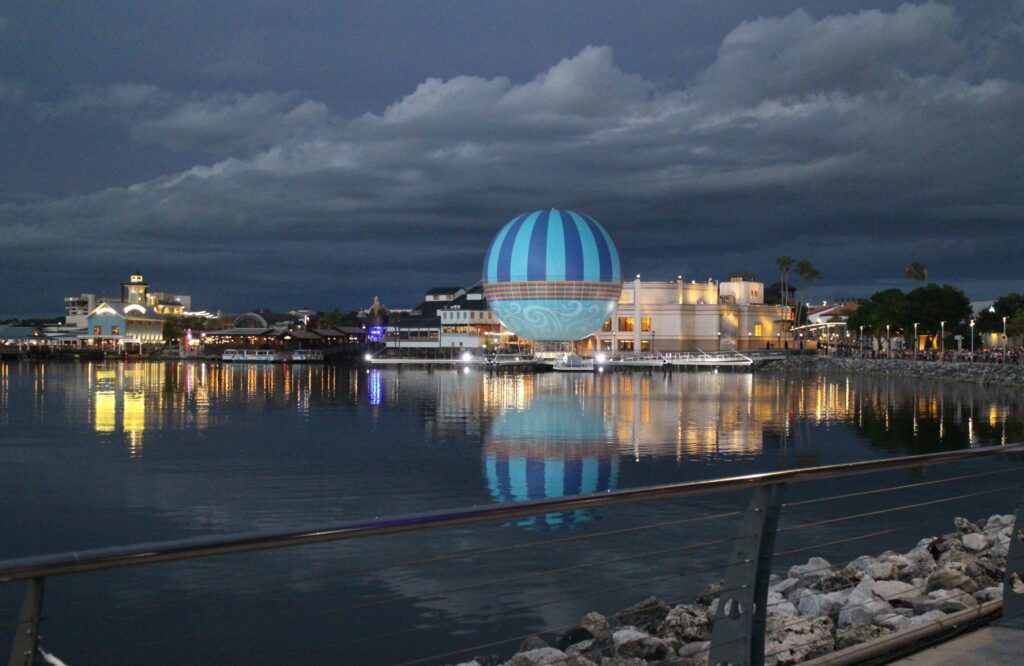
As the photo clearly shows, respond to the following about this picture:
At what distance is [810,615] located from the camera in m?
8.20

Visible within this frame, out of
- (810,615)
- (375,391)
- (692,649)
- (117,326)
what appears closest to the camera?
(692,649)

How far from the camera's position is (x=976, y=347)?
332 feet

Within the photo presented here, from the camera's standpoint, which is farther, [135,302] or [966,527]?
[135,302]

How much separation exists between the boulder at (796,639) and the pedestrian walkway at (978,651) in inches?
49.4

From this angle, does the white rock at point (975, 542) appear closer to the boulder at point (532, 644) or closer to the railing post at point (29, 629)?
the boulder at point (532, 644)

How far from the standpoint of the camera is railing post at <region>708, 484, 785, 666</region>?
399cm

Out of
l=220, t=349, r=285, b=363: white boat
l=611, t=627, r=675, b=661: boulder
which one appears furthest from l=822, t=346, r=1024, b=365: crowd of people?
l=611, t=627, r=675, b=661: boulder

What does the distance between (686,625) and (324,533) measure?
5.99 meters

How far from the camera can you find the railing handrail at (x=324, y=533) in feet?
8.46

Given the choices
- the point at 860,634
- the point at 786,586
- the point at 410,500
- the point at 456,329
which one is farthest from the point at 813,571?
the point at 456,329

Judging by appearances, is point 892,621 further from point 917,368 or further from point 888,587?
point 917,368

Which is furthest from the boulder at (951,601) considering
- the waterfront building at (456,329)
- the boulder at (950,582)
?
the waterfront building at (456,329)

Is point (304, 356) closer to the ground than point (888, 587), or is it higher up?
closer to the ground

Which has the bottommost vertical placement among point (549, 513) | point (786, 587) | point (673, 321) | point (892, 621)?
point (786, 587)
